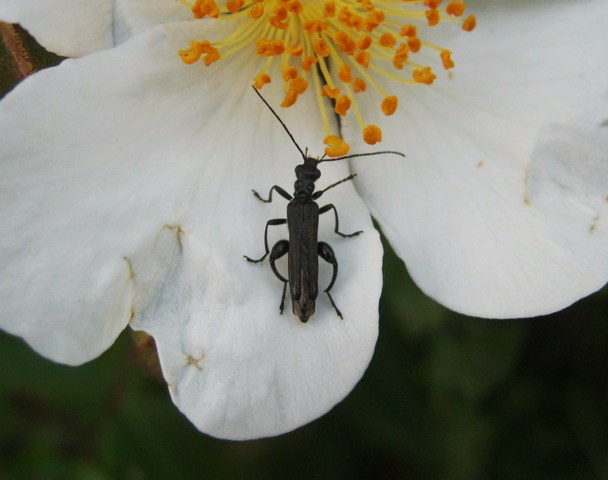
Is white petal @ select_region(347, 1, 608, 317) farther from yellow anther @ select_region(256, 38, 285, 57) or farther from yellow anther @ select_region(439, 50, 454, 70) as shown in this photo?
yellow anther @ select_region(256, 38, 285, 57)

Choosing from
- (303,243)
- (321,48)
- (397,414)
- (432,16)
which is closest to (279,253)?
(303,243)

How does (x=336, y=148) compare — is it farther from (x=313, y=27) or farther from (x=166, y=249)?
(x=166, y=249)

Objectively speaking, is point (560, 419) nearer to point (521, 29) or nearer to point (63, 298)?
point (521, 29)

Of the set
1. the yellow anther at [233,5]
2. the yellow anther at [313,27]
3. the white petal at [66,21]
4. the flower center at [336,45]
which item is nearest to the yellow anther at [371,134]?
the flower center at [336,45]

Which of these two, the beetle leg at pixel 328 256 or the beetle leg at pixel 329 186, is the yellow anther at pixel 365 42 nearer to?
the beetle leg at pixel 329 186

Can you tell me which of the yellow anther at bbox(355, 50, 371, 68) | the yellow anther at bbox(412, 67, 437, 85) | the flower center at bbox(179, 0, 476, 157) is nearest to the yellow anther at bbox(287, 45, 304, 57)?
the flower center at bbox(179, 0, 476, 157)
